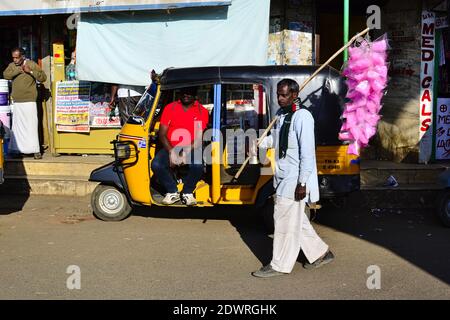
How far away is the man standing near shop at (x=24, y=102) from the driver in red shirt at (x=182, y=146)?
3.95 m

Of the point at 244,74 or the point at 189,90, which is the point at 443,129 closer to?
the point at 244,74

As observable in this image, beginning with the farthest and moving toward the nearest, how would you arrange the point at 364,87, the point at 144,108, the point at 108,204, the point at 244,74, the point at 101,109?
the point at 101,109
the point at 108,204
the point at 144,108
the point at 244,74
the point at 364,87

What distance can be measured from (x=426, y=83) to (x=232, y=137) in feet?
13.9

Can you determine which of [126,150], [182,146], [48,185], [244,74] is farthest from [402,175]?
[48,185]

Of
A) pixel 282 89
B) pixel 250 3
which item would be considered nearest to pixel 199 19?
pixel 250 3

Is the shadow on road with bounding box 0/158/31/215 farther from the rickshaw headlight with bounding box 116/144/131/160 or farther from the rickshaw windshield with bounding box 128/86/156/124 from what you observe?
the rickshaw windshield with bounding box 128/86/156/124

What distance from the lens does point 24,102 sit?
33.3 feet

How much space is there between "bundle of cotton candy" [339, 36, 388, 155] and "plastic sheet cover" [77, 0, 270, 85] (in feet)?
10.3

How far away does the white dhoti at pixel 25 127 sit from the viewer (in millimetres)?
10219

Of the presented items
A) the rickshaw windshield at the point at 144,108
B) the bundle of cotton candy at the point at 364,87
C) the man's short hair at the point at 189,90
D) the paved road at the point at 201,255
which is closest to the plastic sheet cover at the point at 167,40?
the rickshaw windshield at the point at 144,108

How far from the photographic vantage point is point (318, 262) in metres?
5.66

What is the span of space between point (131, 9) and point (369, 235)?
5.26m

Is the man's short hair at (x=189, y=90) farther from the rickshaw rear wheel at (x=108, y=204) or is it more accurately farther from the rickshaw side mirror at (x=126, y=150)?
the rickshaw rear wheel at (x=108, y=204)
